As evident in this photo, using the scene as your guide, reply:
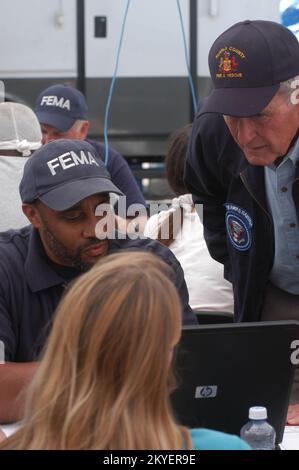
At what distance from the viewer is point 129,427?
5.49 feet

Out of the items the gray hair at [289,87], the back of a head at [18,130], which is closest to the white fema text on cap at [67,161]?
the gray hair at [289,87]

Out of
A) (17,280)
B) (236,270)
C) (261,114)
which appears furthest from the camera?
(236,270)

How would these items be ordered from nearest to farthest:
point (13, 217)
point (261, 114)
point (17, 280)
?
point (261, 114) → point (17, 280) → point (13, 217)

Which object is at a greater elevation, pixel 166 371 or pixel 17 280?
pixel 166 371

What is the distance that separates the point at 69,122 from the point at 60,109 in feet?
0.28

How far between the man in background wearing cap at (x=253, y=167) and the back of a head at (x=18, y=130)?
120 centimetres

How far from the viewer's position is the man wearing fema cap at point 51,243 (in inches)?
116

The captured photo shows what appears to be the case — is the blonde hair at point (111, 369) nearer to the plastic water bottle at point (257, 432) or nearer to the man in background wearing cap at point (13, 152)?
the plastic water bottle at point (257, 432)

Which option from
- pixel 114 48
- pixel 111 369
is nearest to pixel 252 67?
pixel 111 369

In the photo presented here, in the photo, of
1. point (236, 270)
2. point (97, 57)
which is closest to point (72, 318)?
point (236, 270)

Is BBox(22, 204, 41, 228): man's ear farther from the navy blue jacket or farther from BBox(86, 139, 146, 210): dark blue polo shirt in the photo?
BBox(86, 139, 146, 210): dark blue polo shirt

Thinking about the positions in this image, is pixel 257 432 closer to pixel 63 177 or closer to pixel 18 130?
pixel 63 177

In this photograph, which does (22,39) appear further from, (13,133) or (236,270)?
(236,270)

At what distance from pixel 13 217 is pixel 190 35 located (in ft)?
12.7
